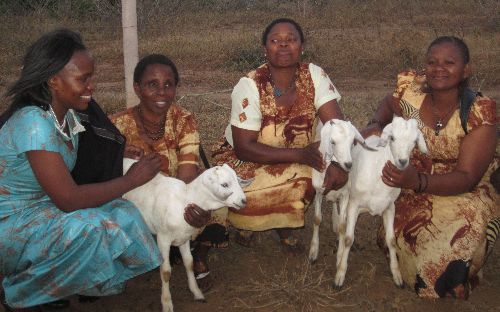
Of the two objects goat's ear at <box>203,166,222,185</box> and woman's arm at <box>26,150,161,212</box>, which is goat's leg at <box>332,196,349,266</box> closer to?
goat's ear at <box>203,166,222,185</box>

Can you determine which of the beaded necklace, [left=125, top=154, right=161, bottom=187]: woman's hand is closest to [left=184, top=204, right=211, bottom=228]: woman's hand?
[left=125, top=154, right=161, bottom=187]: woman's hand

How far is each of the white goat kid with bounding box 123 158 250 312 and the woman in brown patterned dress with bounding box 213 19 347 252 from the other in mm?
549

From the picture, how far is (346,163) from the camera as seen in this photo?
11.2 ft

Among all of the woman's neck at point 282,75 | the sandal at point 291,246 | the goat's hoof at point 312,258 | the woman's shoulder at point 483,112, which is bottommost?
the goat's hoof at point 312,258

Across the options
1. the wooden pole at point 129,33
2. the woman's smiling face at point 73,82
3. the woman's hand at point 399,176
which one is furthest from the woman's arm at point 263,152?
the wooden pole at point 129,33

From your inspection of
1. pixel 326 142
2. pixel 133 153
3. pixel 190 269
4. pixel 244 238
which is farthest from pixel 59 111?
pixel 244 238

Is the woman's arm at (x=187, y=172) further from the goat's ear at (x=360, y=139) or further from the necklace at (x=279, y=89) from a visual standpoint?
the goat's ear at (x=360, y=139)

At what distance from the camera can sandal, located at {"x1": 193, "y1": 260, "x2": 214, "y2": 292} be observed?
151 inches

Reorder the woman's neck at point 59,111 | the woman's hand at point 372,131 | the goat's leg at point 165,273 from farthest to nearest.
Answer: the woman's hand at point 372,131, the goat's leg at point 165,273, the woman's neck at point 59,111

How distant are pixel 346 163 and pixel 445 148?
2.53 feet

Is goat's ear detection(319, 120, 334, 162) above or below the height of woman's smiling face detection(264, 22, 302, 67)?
below

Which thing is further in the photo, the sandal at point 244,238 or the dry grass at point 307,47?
the sandal at point 244,238

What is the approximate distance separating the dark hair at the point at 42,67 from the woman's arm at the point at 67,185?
0.29 meters

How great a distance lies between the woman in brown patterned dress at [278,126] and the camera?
3.94m
